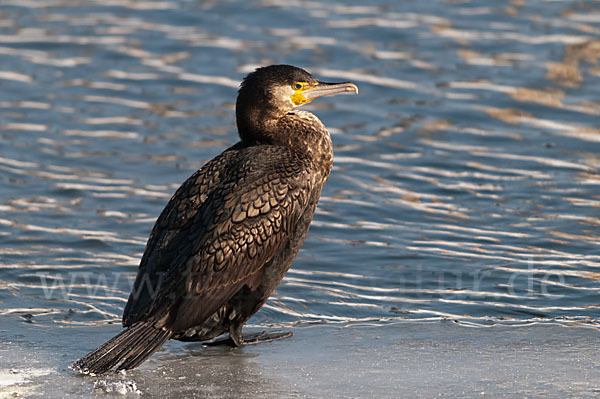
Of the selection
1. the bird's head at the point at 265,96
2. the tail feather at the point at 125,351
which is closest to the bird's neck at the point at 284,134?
the bird's head at the point at 265,96

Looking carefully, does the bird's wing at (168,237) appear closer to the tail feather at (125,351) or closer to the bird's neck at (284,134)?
the tail feather at (125,351)

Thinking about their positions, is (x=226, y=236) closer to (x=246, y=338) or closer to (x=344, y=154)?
(x=246, y=338)

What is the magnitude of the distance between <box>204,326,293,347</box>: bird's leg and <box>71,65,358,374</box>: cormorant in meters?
0.01

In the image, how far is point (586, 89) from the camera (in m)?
10.9

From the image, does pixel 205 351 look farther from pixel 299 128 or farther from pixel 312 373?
pixel 299 128

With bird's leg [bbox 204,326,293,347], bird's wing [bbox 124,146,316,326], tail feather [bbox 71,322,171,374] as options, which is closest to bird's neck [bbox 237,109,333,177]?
bird's wing [bbox 124,146,316,326]

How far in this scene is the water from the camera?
21.8ft

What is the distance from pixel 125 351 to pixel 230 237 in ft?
2.53

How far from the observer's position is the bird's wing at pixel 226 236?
5410 millimetres

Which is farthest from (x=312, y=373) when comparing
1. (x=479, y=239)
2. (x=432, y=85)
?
(x=432, y=85)

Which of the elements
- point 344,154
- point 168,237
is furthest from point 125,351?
point 344,154

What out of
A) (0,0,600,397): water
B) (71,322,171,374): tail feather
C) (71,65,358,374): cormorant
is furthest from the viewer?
(0,0,600,397): water

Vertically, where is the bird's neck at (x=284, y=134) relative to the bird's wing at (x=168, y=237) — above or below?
above

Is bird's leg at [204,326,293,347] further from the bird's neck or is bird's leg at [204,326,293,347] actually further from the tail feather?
the bird's neck
